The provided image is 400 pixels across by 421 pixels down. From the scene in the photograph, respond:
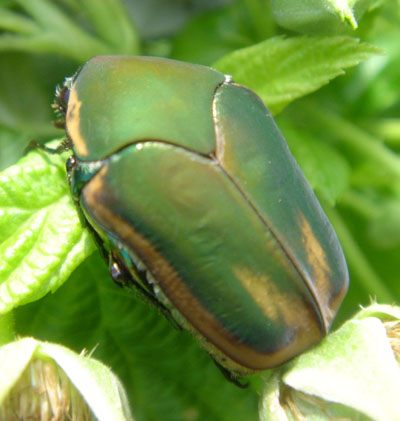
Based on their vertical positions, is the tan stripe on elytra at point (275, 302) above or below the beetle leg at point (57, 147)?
below

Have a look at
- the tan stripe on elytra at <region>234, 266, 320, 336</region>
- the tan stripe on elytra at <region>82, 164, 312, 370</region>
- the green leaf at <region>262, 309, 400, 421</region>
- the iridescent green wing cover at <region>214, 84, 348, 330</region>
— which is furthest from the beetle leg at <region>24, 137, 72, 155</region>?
the green leaf at <region>262, 309, 400, 421</region>

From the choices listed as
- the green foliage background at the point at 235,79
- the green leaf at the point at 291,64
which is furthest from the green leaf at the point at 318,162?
the green leaf at the point at 291,64

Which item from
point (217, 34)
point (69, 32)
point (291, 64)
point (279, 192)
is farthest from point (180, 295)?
point (217, 34)

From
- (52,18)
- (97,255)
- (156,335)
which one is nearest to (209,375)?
(156,335)

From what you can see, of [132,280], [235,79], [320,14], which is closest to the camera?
[132,280]

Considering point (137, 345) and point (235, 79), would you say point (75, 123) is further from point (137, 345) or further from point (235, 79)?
point (137, 345)

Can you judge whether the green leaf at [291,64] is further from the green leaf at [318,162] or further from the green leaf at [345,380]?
the green leaf at [345,380]
